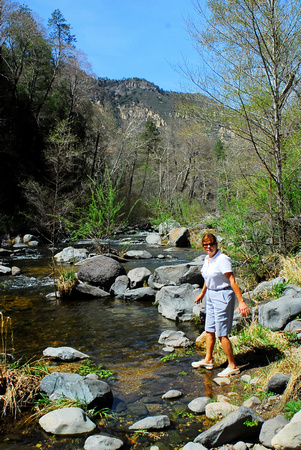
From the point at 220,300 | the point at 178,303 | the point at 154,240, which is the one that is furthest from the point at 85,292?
the point at 154,240

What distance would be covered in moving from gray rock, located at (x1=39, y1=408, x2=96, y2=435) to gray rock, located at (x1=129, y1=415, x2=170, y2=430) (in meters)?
0.41

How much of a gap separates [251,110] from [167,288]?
4.25 metres

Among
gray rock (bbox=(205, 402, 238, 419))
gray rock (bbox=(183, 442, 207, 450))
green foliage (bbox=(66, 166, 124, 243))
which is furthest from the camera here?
green foliage (bbox=(66, 166, 124, 243))

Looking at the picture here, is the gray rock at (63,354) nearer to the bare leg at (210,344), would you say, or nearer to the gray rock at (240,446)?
the bare leg at (210,344)

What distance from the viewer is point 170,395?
13.0 ft

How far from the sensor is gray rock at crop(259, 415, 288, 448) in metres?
2.86

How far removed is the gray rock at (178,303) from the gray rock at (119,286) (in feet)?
5.48

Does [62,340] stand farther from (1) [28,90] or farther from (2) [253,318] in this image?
(1) [28,90]

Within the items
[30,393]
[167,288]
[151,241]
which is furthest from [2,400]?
[151,241]

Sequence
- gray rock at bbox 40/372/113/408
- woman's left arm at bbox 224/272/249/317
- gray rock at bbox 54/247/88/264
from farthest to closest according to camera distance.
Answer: gray rock at bbox 54/247/88/264, woman's left arm at bbox 224/272/249/317, gray rock at bbox 40/372/113/408

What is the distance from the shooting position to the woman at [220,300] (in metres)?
4.39

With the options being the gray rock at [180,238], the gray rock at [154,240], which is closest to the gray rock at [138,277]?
the gray rock at [180,238]

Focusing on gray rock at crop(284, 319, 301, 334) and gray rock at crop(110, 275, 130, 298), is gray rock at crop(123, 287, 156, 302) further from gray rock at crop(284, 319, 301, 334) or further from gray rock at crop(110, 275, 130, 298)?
gray rock at crop(284, 319, 301, 334)

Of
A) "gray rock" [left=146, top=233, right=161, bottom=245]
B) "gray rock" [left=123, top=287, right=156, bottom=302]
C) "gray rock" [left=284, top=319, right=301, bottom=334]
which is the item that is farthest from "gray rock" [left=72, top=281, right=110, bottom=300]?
"gray rock" [left=146, top=233, right=161, bottom=245]
